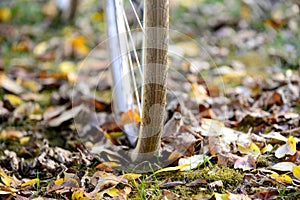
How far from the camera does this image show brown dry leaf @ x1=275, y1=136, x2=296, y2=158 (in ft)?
6.92

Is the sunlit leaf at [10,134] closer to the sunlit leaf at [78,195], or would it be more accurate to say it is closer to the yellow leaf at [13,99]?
the yellow leaf at [13,99]

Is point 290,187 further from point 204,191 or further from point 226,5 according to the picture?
point 226,5

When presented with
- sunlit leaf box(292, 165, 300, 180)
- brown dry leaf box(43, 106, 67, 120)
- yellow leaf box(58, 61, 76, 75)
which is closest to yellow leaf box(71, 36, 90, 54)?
yellow leaf box(58, 61, 76, 75)

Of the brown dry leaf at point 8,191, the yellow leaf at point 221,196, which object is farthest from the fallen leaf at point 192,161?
the brown dry leaf at point 8,191

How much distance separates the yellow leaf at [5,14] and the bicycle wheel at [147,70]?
7.78 ft

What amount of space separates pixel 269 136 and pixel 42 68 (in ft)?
6.60

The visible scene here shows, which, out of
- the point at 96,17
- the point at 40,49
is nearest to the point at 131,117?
the point at 40,49

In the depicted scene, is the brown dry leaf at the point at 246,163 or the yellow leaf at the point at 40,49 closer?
the brown dry leaf at the point at 246,163

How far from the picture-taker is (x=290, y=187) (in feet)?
6.20

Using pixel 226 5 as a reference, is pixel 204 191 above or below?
below

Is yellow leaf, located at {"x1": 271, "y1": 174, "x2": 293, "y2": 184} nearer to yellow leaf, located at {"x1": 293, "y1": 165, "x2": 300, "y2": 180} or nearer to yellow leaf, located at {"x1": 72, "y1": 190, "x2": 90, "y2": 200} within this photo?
yellow leaf, located at {"x1": 293, "y1": 165, "x2": 300, "y2": 180}

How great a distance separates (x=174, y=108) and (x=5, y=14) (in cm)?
264

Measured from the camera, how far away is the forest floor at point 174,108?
2.04 m

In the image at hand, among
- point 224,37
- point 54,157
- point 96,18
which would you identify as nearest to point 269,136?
point 54,157
